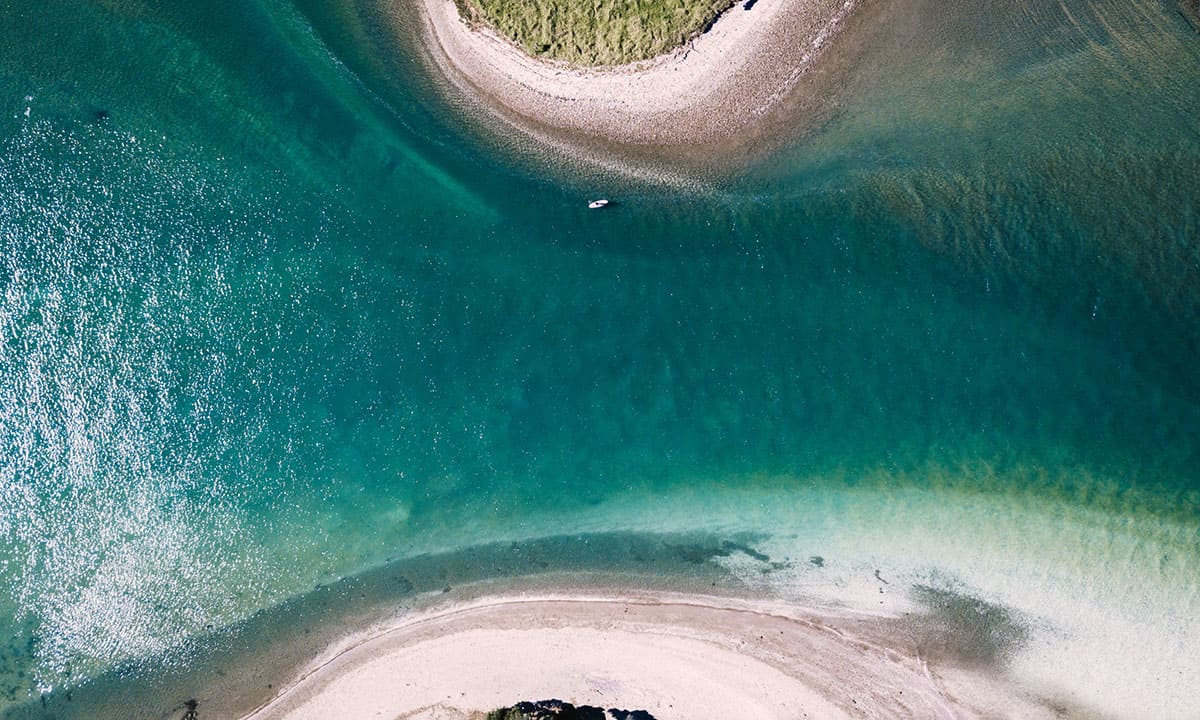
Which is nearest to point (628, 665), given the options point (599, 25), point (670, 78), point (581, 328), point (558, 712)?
point (558, 712)

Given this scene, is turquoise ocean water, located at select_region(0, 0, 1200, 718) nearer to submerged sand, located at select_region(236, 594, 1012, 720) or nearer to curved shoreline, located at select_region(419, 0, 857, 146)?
curved shoreline, located at select_region(419, 0, 857, 146)

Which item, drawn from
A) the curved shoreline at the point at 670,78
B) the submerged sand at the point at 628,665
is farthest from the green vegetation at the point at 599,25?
the submerged sand at the point at 628,665

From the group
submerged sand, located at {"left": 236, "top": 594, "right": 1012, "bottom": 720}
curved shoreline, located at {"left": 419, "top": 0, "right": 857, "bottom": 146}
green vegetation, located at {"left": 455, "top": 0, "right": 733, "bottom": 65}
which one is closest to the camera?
green vegetation, located at {"left": 455, "top": 0, "right": 733, "bottom": 65}

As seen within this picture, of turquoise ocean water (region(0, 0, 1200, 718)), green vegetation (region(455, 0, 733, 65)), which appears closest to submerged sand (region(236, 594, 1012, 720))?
turquoise ocean water (region(0, 0, 1200, 718))

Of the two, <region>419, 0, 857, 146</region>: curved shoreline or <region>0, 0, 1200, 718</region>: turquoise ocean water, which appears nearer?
<region>419, 0, 857, 146</region>: curved shoreline

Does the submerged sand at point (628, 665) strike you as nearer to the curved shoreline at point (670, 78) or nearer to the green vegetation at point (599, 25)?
the curved shoreline at point (670, 78)

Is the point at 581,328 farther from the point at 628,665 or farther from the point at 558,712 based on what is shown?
the point at 558,712

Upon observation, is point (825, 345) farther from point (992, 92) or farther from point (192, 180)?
point (192, 180)
